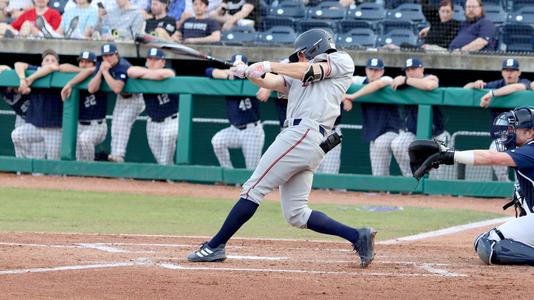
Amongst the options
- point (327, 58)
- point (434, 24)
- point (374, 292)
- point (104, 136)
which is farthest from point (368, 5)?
point (374, 292)

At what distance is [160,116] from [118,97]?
0.60m

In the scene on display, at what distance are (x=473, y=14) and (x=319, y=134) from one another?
718cm

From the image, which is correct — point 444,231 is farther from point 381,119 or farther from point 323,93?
point 323,93

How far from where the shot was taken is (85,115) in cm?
1327

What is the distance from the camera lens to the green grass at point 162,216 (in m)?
9.37

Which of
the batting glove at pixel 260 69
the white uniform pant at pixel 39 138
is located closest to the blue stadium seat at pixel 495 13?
the white uniform pant at pixel 39 138

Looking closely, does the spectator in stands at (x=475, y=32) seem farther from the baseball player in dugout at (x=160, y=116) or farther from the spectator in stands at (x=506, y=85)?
the baseball player in dugout at (x=160, y=116)

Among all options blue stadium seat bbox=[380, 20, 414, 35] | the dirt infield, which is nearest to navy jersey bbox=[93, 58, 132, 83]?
blue stadium seat bbox=[380, 20, 414, 35]

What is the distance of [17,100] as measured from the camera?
1355 centimetres

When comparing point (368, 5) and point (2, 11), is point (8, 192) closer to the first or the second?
point (2, 11)

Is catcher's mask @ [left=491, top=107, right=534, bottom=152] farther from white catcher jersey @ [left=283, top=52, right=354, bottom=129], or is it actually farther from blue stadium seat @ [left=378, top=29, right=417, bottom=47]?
blue stadium seat @ [left=378, top=29, right=417, bottom=47]

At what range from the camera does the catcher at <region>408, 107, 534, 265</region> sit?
612 centimetres

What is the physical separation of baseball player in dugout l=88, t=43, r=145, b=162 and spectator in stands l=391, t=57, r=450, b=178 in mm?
3238

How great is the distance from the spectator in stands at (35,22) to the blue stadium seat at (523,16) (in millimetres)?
6244
